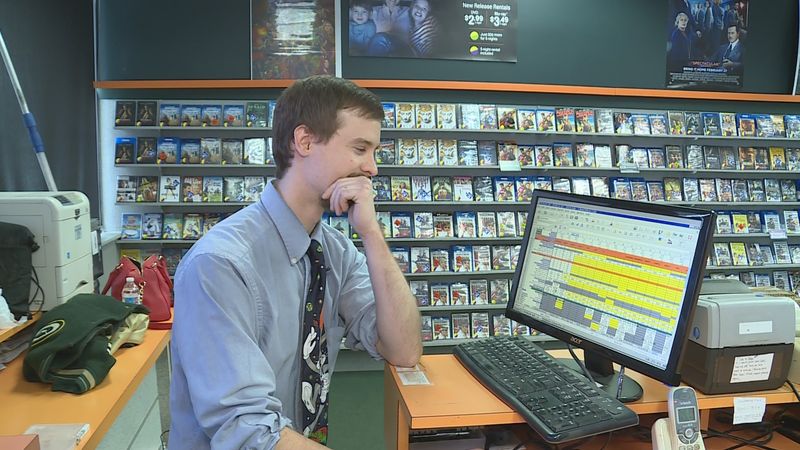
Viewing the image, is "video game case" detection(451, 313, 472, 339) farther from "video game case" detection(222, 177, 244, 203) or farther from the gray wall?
the gray wall

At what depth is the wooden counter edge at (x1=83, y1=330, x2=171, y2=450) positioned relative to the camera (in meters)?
1.63

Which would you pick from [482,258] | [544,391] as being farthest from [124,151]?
[544,391]

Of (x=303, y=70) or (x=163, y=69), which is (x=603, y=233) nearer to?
(x=303, y=70)

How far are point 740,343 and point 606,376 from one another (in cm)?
33

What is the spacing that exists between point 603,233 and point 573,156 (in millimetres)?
3243

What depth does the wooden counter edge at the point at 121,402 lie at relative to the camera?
64.2 inches

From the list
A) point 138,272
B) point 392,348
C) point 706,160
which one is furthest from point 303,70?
point 706,160

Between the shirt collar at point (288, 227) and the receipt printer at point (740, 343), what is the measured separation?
1.00 m

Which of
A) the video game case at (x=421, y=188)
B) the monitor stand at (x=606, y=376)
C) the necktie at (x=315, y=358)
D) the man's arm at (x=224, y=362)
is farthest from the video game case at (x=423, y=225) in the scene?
the man's arm at (x=224, y=362)

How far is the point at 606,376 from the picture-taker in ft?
4.79

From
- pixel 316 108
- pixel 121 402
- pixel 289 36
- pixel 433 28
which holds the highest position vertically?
pixel 433 28

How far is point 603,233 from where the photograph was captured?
1.44m

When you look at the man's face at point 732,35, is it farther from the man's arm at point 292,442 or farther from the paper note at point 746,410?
the man's arm at point 292,442

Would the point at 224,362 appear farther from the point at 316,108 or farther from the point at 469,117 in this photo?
the point at 469,117
